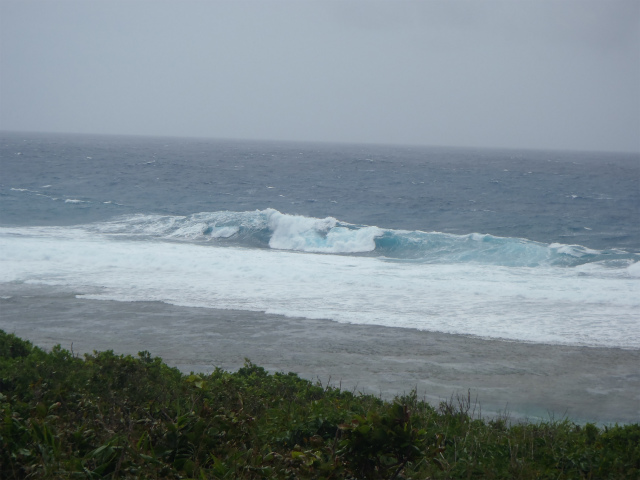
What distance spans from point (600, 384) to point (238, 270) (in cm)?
1163

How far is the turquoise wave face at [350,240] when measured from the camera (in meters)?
24.3

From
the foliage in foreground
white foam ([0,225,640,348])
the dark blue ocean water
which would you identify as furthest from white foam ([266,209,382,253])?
the foliage in foreground

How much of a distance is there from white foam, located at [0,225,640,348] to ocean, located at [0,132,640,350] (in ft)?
0.22

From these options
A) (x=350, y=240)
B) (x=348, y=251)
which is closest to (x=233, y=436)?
(x=348, y=251)

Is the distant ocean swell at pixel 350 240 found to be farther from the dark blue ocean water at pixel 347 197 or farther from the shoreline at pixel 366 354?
the shoreline at pixel 366 354

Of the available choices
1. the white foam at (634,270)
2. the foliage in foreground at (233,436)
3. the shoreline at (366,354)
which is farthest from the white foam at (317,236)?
the foliage in foreground at (233,436)

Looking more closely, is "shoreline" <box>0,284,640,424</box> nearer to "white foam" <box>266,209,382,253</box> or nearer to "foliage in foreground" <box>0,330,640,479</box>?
"foliage in foreground" <box>0,330,640,479</box>

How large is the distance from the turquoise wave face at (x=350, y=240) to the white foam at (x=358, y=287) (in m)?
2.09

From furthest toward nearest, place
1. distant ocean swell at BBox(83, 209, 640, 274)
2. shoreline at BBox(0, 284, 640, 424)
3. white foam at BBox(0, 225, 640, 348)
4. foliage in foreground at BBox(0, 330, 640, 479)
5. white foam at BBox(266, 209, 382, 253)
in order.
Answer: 1. white foam at BBox(266, 209, 382, 253)
2. distant ocean swell at BBox(83, 209, 640, 274)
3. white foam at BBox(0, 225, 640, 348)
4. shoreline at BBox(0, 284, 640, 424)
5. foliage in foreground at BBox(0, 330, 640, 479)

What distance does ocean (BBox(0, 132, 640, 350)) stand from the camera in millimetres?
15188

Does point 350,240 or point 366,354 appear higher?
point 366,354

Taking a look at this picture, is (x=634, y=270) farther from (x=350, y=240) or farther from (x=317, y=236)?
(x=317, y=236)

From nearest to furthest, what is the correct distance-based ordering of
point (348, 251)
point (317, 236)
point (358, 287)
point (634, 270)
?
point (358, 287)
point (634, 270)
point (348, 251)
point (317, 236)

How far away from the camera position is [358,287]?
17.6 m
